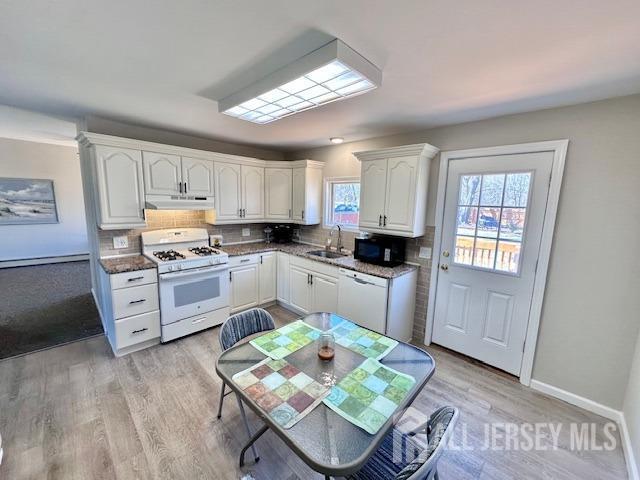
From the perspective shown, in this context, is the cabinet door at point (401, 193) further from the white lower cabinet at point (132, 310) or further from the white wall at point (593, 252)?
the white lower cabinet at point (132, 310)

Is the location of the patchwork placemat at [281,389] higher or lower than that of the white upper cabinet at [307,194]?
lower

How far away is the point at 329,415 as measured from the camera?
44.3 inches

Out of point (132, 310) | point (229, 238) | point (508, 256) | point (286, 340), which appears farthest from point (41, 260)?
point (508, 256)

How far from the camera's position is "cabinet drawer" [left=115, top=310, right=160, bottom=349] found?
2.63 metres

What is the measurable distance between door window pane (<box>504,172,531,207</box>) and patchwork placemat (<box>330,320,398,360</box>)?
5.59ft

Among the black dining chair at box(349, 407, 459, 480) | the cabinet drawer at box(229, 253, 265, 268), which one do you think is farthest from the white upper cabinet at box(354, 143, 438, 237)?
the black dining chair at box(349, 407, 459, 480)

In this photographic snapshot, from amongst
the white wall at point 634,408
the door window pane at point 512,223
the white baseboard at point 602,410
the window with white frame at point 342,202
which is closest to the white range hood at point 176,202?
the window with white frame at point 342,202

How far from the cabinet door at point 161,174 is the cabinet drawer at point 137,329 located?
1.33m

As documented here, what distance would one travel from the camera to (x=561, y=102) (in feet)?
6.57

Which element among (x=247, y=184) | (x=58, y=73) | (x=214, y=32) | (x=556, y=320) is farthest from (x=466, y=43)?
(x=247, y=184)

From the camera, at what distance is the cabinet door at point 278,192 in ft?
13.0

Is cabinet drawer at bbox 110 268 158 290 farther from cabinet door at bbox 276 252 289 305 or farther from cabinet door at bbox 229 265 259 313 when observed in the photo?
cabinet door at bbox 276 252 289 305

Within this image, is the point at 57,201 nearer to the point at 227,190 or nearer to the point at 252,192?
the point at 227,190

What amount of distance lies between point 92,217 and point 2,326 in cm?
172
